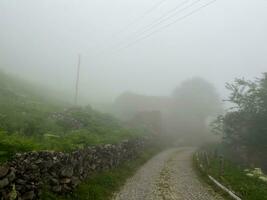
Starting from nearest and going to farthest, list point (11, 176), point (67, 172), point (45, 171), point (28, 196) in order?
1. point (11, 176)
2. point (28, 196)
3. point (45, 171)
4. point (67, 172)

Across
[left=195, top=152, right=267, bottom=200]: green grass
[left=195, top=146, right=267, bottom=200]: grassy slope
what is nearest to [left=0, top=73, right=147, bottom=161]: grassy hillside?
[left=195, top=146, right=267, bottom=200]: grassy slope

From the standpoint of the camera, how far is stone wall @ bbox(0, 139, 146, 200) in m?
10.9

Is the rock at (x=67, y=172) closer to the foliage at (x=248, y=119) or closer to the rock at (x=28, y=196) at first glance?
the rock at (x=28, y=196)

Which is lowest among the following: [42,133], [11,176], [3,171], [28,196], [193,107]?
[28,196]

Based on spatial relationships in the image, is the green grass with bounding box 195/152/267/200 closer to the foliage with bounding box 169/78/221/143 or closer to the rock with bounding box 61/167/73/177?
the rock with bounding box 61/167/73/177

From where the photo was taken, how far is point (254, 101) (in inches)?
1491

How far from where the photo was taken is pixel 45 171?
13.3 metres

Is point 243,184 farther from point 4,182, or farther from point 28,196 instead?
point 4,182

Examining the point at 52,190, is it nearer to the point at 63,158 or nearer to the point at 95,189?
the point at 63,158

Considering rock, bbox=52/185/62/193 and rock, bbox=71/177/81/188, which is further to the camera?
rock, bbox=71/177/81/188

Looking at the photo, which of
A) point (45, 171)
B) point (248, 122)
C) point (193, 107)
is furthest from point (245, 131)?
point (193, 107)

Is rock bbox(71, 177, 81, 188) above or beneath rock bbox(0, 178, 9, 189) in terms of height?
beneath

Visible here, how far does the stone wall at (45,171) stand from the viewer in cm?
1086

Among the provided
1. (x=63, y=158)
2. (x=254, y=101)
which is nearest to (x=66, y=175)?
(x=63, y=158)
